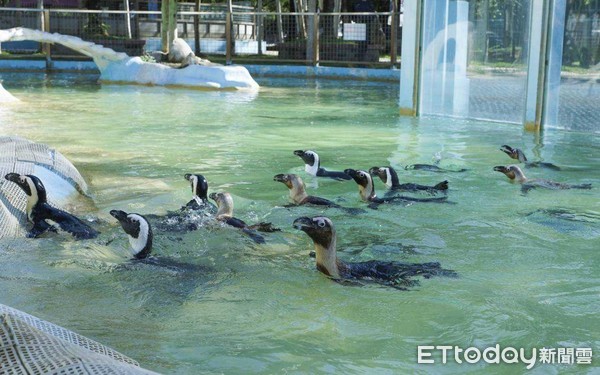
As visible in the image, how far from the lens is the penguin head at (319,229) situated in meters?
5.33

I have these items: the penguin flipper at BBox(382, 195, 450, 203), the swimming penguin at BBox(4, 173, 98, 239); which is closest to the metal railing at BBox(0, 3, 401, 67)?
the penguin flipper at BBox(382, 195, 450, 203)

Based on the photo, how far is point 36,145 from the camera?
836cm

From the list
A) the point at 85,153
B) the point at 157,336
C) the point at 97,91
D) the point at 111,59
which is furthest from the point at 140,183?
the point at 111,59

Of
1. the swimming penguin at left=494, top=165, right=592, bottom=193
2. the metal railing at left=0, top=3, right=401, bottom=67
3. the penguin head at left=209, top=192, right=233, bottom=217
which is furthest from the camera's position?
the metal railing at left=0, top=3, right=401, bottom=67

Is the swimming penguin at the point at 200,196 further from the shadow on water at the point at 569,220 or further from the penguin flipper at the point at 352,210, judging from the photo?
the shadow on water at the point at 569,220

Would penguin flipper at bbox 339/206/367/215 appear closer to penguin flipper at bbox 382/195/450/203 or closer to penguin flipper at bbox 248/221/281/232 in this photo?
penguin flipper at bbox 382/195/450/203

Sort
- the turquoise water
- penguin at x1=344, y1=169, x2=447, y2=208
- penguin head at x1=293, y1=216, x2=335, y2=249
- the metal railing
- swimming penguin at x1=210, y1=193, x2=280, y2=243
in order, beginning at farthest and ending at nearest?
1. the metal railing
2. penguin at x1=344, y1=169, x2=447, y2=208
3. swimming penguin at x1=210, y1=193, x2=280, y2=243
4. penguin head at x1=293, y1=216, x2=335, y2=249
5. the turquoise water

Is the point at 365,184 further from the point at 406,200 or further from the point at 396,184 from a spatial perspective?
the point at 396,184

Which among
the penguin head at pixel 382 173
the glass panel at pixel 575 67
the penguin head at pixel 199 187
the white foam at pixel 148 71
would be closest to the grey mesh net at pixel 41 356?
the penguin head at pixel 199 187

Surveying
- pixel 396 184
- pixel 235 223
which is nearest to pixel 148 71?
pixel 396 184

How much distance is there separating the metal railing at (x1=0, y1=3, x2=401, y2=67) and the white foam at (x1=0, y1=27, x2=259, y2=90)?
4.19 m

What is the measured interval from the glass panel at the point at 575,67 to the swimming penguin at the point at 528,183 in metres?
4.39

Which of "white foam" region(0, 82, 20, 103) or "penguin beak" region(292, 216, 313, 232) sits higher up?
"penguin beak" region(292, 216, 313, 232)

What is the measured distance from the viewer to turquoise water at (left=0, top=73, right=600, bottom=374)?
14.5 feet
